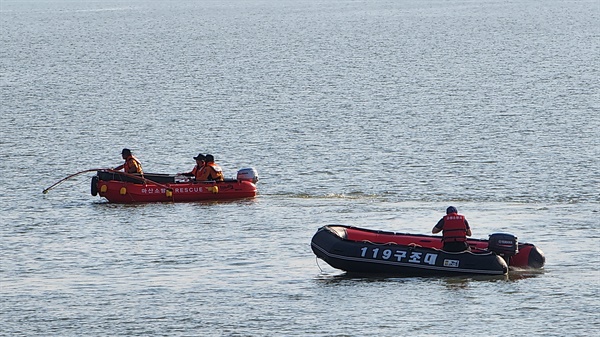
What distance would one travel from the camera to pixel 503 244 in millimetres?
22375

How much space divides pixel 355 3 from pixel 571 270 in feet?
483

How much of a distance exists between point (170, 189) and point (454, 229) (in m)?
11.4

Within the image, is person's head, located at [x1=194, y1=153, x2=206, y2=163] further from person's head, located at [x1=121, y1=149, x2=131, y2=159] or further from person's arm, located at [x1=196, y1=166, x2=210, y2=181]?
person's head, located at [x1=121, y1=149, x2=131, y2=159]

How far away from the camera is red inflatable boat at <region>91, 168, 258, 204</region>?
1252 inches

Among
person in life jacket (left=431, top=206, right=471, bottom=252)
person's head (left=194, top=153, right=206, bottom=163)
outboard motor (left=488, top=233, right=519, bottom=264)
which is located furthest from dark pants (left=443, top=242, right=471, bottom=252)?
person's head (left=194, top=153, right=206, bottom=163)

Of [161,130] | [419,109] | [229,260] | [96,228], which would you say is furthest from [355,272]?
[419,109]

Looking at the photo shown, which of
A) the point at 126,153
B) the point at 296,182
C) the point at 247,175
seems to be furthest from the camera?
the point at 296,182

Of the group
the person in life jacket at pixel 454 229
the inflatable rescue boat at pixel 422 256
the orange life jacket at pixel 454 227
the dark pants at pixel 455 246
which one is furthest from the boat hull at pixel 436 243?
the orange life jacket at pixel 454 227

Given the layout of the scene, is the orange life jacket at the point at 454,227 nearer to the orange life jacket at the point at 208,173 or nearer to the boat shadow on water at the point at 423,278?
the boat shadow on water at the point at 423,278

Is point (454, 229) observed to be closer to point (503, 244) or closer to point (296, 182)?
point (503, 244)

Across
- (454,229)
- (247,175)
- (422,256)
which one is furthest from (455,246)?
(247,175)

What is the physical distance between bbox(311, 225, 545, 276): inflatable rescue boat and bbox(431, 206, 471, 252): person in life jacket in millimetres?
173

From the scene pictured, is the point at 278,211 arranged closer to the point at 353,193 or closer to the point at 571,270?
the point at 353,193

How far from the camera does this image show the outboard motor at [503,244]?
73.2ft
